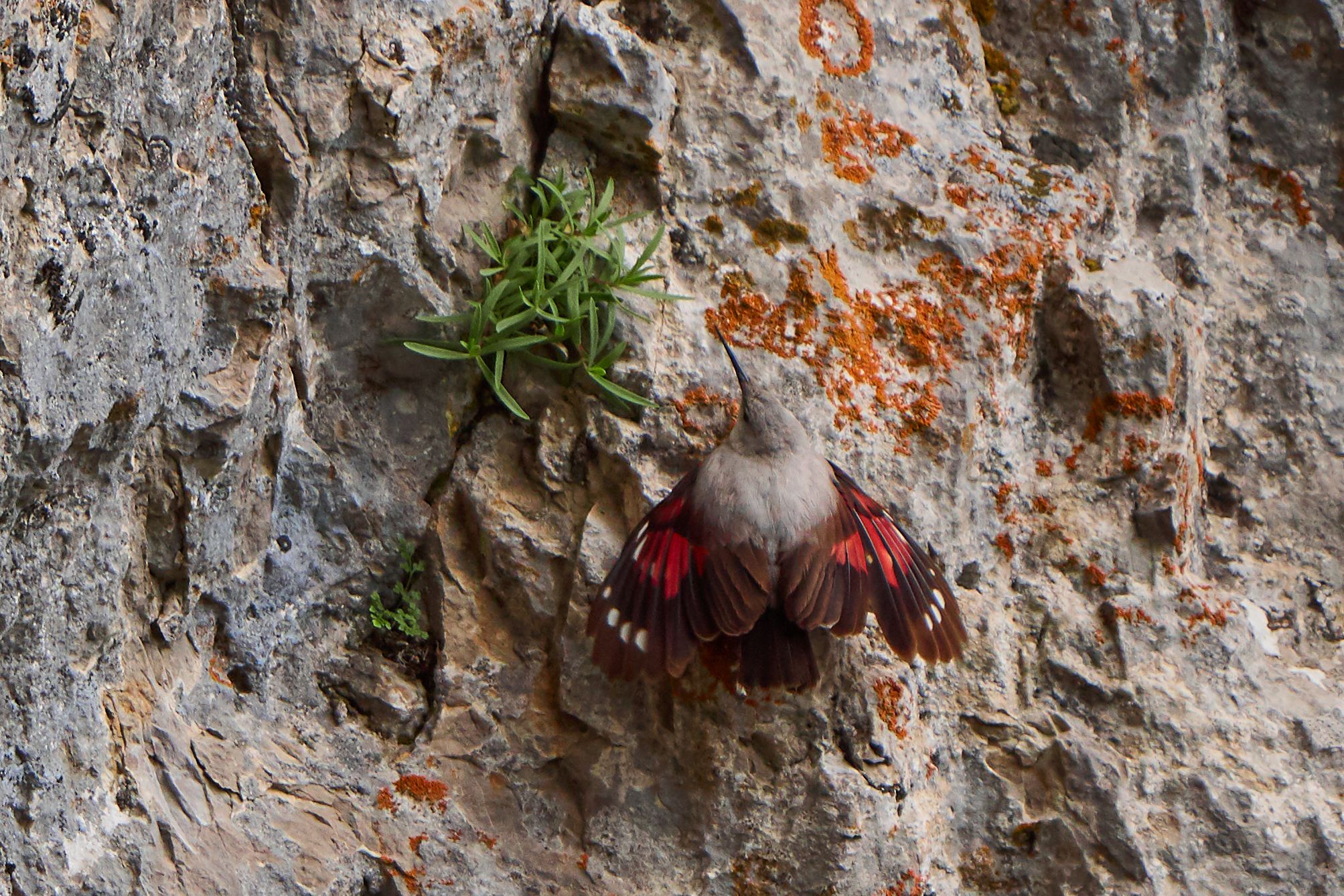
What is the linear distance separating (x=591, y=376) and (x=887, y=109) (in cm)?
139

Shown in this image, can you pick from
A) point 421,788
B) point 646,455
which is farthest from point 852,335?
point 421,788

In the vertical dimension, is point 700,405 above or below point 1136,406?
below

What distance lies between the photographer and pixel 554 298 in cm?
299

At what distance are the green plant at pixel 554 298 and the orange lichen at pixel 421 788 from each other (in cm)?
99

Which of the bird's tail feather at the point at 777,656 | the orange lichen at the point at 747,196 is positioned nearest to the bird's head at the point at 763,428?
the bird's tail feather at the point at 777,656

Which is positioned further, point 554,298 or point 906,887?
point 554,298

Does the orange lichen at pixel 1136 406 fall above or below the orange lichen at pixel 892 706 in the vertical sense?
above

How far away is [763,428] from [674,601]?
50 cm

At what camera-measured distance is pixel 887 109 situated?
3.50 metres

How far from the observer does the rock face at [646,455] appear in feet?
7.59

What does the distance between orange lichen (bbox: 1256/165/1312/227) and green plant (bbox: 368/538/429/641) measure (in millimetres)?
Result: 3202

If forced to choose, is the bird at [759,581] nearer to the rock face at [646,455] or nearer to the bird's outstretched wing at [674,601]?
the bird's outstretched wing at [674,601]

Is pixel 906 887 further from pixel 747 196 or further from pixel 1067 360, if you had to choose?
pixel 747 196

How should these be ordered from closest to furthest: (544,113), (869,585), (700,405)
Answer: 1. (869,585)
2. (700,405)
3. (544,113)
